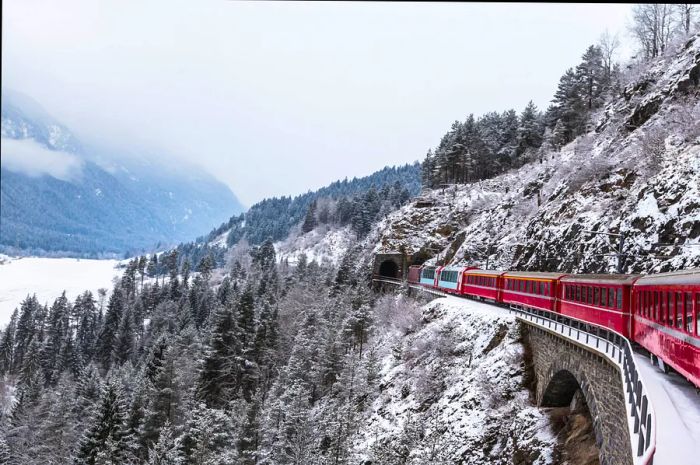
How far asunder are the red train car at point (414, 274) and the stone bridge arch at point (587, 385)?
38.9 metres

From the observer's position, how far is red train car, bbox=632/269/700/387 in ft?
36.7

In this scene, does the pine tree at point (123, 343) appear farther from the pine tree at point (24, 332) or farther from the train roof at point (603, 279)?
the train roof at point (603, 279)

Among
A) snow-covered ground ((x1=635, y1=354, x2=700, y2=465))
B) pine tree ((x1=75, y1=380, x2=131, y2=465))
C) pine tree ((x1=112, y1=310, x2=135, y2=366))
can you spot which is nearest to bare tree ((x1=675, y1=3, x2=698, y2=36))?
snow-covered ground ((x1=635, y1=354, x2=700, y2=465))

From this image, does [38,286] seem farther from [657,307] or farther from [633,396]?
[633,396]

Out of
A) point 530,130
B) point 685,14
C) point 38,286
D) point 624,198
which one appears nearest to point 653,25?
point 685,14

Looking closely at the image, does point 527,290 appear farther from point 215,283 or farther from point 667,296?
point 215,283

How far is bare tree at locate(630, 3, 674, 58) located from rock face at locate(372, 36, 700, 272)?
14598 mm

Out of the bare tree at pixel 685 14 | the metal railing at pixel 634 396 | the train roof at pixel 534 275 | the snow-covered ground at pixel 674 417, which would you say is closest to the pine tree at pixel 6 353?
the train roof at pixel 534 275

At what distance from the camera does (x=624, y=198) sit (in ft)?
107

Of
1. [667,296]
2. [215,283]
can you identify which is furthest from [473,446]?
[215,283]

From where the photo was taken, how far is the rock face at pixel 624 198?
1036 inches

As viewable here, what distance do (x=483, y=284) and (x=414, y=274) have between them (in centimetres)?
2926

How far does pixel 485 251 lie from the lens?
5634cm

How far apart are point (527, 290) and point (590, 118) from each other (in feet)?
167
